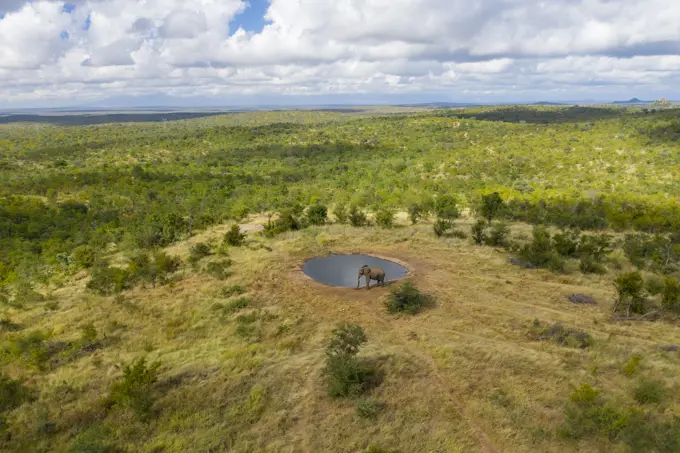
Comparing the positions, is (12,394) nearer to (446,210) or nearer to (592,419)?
(592,419)

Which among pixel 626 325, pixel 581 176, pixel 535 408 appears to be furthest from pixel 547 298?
pixel 581 176

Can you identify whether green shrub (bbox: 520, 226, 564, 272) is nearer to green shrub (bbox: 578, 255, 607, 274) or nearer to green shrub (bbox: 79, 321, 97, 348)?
green shrub (bbox: 578, 255, 607, 274)

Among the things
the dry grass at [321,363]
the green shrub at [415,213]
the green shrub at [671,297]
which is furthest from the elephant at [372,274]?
the green shrub at [415,213]

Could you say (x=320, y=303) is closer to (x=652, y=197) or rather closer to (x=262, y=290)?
(x=262, y=290)

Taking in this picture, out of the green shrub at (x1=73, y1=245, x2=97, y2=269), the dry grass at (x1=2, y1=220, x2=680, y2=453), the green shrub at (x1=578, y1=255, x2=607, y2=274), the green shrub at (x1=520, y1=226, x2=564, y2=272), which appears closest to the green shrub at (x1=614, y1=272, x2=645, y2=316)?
the dry grass at (x1=2, y1=220, x2=680, y2=453)

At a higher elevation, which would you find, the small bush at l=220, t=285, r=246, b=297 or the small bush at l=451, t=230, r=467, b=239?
the small bush at l=451, t=230, r=467, b=239

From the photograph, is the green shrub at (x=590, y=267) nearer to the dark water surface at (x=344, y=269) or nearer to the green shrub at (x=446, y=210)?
the dark water surface at (x=344, y=269)

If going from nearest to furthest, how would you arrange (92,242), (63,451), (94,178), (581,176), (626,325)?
(63,451) < (626,325) < (92,242) < (581,176) < (94,178)
